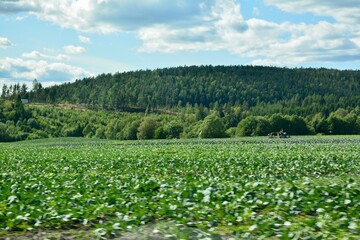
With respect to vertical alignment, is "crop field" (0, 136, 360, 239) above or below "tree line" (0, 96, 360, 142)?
above

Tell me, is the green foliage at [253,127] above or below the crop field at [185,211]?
below

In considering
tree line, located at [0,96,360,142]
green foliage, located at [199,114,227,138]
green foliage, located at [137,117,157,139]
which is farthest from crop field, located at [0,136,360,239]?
green foliage, located at [137,117,157,139]

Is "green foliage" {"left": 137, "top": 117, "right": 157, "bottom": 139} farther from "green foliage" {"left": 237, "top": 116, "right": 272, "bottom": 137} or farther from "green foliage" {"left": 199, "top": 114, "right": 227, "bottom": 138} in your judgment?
"green foliage" {"left": 237, "top": 116, "right": 272, "bottom": 137}

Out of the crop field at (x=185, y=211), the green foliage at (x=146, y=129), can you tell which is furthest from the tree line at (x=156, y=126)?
the crop field at (x=185, y=211)

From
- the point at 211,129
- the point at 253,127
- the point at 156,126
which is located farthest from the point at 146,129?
the point at 253,127

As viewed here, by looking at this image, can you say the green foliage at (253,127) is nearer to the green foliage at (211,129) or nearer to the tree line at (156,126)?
the tree line at (156,126)

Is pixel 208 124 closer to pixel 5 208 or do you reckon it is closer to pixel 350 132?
pixel 350 132

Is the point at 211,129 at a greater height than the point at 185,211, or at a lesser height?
lesser

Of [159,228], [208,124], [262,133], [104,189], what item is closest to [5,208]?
[104,189]

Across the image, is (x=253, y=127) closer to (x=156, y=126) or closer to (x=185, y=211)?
(x=156, y=126)

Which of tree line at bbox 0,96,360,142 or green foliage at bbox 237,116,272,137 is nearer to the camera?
green foliage at bbox 237,116,272,137

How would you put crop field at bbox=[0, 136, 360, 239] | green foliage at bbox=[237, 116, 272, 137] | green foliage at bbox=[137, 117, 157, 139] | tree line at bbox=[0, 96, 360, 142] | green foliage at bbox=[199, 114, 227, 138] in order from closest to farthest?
crop field at bbox=[0, 136, 360, 239] < green foliage at bbox=[199, 114, 227, 138] < green foliage at bbox=[237, 116, 272, 137] < tree line at bbox=[0, 96, 360, 142] < green foliage at bbox=[137, 117, 157, 139]

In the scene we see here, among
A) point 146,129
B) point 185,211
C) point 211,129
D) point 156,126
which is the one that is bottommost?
point 146,129

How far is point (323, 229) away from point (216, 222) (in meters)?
2.10
